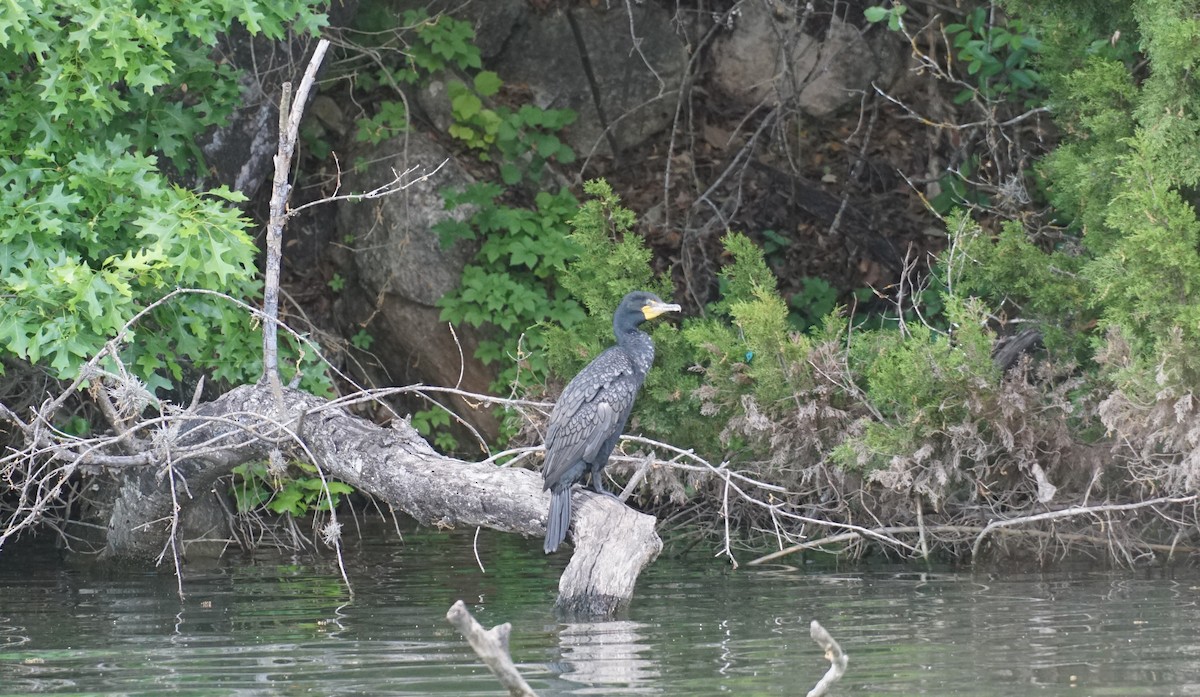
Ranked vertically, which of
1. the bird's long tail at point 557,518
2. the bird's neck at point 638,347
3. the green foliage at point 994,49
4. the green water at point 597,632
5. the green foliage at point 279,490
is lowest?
the green water at point 597,632

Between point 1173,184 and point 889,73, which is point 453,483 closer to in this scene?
point 1173,184

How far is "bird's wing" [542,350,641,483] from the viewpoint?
19.7 feet

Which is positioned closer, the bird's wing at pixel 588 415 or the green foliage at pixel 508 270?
the bird's wing at pixel 588 415

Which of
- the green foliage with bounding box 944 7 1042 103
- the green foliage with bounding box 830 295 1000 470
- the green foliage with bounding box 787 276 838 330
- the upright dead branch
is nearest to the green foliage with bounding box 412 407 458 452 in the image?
the green foliage with bounding box 787 276 838 330

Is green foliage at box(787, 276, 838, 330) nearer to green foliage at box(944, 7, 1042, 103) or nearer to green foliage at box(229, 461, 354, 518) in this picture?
green foliage at box(944, 7, 1042, 103)

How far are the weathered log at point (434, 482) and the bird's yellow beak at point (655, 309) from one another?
1069mm

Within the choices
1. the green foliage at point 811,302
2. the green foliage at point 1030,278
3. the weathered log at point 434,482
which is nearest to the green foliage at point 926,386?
the green foliage at point 1030,278

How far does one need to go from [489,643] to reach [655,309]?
3941 millimetres

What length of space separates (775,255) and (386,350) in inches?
124

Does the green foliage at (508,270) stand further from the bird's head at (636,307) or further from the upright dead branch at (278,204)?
the upright dead branch at (278,204)

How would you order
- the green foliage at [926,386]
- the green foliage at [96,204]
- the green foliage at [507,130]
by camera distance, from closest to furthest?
the green foliage at [96,204]
the green foliage at [926,386]
the green foliage at [507,130]

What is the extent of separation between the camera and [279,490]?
7.94m

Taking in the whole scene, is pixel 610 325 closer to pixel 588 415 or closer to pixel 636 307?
pixel 636 307

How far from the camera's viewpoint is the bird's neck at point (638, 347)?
265 inches
